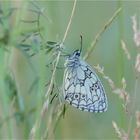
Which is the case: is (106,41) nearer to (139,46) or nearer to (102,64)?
(102,64)

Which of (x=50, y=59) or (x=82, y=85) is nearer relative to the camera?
(x=50, y=59)

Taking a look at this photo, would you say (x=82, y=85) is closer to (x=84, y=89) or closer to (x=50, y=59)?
(x=84, y=89)

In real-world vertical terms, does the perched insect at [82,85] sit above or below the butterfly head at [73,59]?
below

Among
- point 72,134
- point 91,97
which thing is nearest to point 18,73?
point 72,134

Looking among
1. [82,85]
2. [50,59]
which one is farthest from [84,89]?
[50,59]

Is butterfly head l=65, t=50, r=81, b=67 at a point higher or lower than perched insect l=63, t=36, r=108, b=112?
higher

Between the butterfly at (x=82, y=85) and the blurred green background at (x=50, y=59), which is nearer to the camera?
the blurred green background at (x=50, y=59)

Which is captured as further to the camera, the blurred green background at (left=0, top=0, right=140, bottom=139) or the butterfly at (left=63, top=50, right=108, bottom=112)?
the butterfly at (left=63, top=50, right=108, bottom=112)
